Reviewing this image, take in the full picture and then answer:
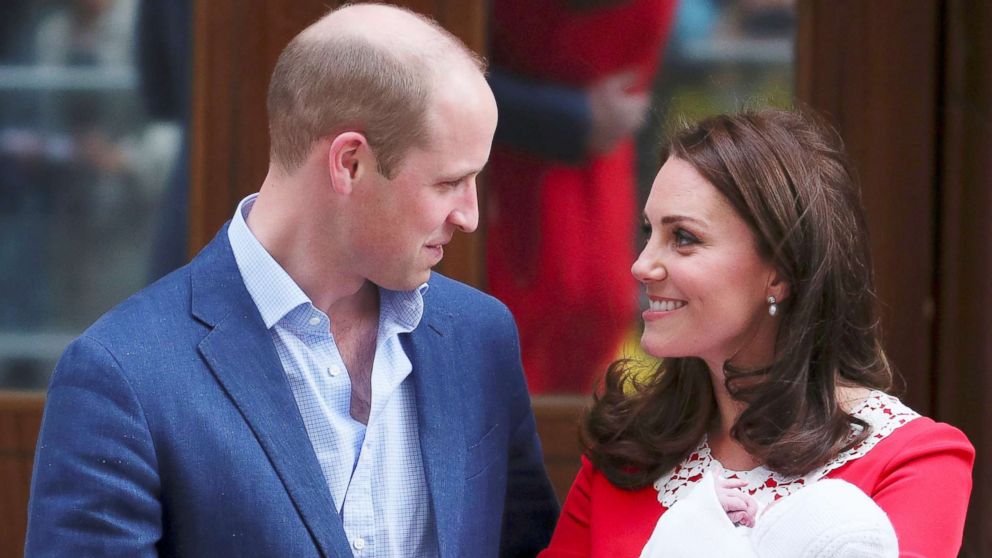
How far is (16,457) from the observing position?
3400mm

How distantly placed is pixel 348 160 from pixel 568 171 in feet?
4.72

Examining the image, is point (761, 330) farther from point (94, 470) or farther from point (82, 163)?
point (82, 163)

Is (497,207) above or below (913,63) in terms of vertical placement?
below

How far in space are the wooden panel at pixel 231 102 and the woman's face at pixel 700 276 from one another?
1.17 meters

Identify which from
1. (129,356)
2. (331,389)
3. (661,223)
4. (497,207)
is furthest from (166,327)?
(497,207)

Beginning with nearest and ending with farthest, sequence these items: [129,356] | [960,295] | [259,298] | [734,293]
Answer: [129,356], [259,298], [734,293], [960,295]

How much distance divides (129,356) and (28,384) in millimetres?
1653

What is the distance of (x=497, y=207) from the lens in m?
3.44

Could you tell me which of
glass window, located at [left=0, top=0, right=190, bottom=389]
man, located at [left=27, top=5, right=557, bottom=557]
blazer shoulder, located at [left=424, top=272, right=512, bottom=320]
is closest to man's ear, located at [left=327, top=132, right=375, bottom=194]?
man, located at [left=27, top=5, right=557, bottom=557]

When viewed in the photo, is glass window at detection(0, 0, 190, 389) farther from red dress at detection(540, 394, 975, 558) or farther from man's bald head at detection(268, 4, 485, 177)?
red dress at detection(540, 394, 975, 558)

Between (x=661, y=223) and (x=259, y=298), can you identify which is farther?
(x=661, y=223)

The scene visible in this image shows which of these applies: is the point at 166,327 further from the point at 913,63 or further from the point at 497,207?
the point at 913,63

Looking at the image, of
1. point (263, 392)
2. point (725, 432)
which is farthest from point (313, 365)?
point (725, 432)

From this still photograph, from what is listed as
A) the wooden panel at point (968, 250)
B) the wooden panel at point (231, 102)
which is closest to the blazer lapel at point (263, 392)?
the wooden panel at point (231, 102)
